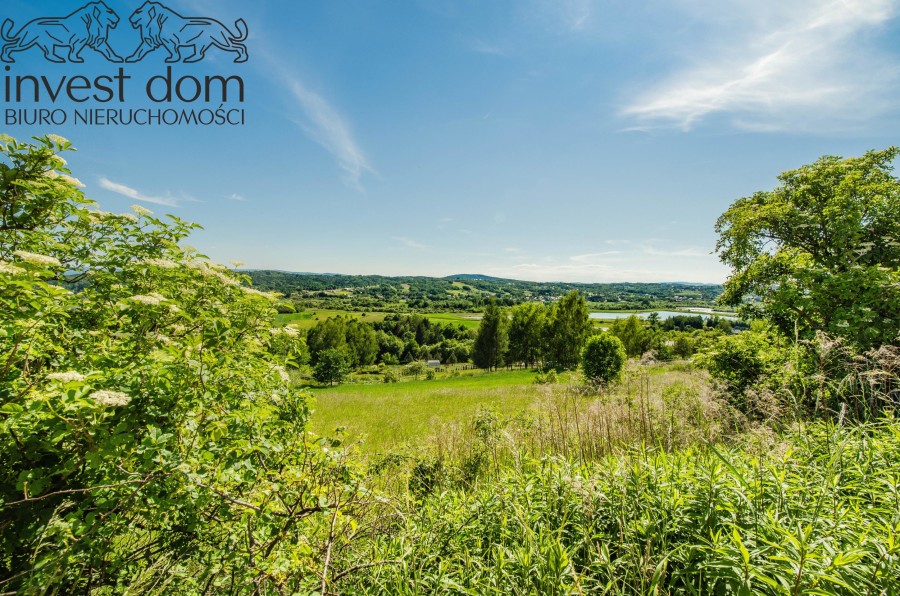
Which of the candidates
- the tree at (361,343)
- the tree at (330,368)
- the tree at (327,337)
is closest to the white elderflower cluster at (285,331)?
the tree at (330,368)

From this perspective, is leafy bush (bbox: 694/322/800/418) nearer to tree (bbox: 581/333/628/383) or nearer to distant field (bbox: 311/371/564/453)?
distant field (bbox: 311/371/564/453)

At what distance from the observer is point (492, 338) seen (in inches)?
2153

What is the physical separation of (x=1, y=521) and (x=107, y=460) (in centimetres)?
77

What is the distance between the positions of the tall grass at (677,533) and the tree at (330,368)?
168 ft

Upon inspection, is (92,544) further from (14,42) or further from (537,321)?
(537,321)

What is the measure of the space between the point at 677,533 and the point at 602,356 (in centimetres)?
2412

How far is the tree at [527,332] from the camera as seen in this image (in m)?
49.4

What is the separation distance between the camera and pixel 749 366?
29.1 feet

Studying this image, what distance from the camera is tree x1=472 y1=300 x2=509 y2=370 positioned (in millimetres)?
53844

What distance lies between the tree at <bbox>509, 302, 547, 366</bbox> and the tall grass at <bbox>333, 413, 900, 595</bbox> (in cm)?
4625

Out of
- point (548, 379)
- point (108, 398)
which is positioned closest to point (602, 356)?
point (548, 379)

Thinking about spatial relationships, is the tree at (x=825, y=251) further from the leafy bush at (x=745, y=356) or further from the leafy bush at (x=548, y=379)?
the leafy bush at (x=548, y=379)

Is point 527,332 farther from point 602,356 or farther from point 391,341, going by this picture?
point 391,341

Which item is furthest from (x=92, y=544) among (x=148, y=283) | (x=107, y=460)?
(x=148, y=283)
